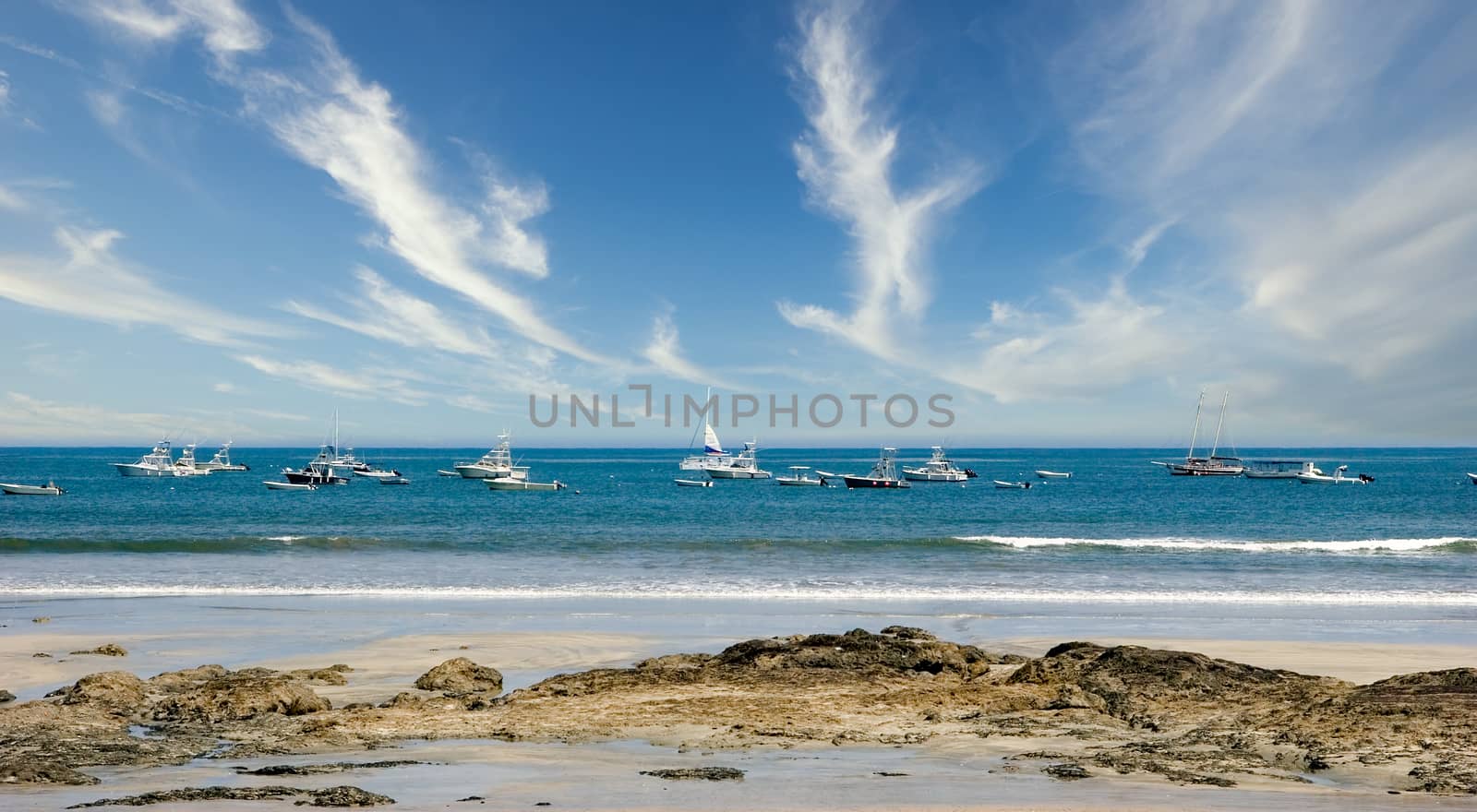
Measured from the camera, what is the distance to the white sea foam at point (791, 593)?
82.5ft

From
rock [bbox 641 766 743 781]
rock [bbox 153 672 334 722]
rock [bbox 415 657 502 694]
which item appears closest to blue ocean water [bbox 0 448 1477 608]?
rock [bbox 415 657 502 694]

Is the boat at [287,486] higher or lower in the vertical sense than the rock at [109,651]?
lower

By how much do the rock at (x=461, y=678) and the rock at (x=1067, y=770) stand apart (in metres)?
7.92

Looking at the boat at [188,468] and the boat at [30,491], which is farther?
the boat at [188,468]

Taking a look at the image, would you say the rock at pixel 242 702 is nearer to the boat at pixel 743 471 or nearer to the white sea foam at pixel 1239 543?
the white sea foam at pixel 1239 543

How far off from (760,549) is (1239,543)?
22.7 metres

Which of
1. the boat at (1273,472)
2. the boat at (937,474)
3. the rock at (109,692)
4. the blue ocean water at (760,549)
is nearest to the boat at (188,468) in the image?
the blue ocean water at (760,549)

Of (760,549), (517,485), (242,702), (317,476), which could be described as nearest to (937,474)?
(517,485)

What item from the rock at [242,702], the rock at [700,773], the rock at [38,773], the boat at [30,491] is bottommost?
the boat at [30,491]

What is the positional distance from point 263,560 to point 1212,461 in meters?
132

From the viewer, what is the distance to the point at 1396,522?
5506 centimetres

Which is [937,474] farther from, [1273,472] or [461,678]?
[461,678]

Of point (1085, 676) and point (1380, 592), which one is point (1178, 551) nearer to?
point (1380, 592)

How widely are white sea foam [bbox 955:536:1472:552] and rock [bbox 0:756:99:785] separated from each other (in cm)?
3764
